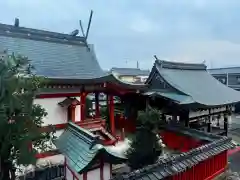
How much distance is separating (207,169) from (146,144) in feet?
10.8

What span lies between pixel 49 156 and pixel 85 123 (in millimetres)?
2494

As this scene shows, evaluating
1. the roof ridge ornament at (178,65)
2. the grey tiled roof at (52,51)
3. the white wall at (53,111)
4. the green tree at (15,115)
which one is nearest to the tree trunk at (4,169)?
the green tree at (15,115)

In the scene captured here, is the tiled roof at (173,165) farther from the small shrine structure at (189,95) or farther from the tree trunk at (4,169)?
the small shrine structure at (189,95)

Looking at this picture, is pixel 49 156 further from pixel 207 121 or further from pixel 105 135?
pixel 207 121

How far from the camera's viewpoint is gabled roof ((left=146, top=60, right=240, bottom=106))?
1578cm

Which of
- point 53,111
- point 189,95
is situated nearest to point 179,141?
point 189,95

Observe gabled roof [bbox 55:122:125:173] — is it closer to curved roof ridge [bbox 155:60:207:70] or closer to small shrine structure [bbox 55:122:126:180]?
small shrine structure [bbox 55:122:126:180]

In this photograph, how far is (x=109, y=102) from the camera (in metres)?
15.2

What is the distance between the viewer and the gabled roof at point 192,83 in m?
15.8

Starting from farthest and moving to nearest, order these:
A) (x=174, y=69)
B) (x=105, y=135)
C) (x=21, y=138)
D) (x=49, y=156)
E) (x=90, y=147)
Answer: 1. (x=174, y=69)
2. (x=105, y=135)
3. (x=49, y=156)
4. (x=90, y=147)
5. (x=21, y=138)

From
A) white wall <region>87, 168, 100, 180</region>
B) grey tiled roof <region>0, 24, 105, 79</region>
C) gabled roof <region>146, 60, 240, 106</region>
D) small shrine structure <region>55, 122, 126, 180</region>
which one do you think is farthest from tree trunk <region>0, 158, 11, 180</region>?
gabled roof <region>146, 60, 240, 106</region>

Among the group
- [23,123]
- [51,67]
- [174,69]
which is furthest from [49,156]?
[174,69]

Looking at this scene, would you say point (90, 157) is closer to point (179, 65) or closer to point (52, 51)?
point (52, 51)

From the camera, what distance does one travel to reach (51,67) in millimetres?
13328
